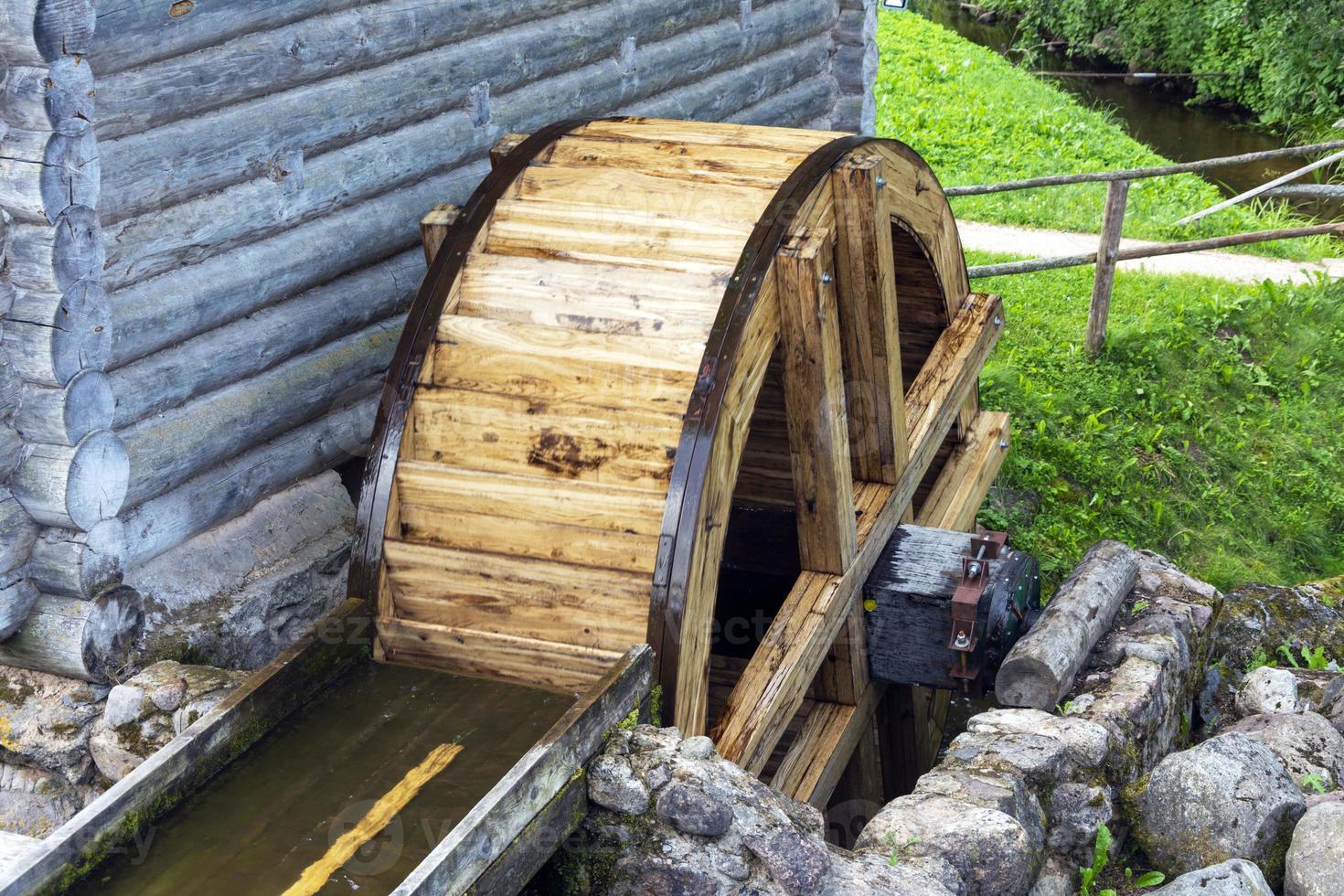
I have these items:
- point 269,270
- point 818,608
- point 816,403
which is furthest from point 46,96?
point 818,608

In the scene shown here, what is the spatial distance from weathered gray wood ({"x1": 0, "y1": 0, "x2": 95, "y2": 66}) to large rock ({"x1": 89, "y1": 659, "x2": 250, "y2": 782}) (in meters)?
1.46

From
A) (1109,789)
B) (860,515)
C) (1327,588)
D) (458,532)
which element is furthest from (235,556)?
(1327,588)

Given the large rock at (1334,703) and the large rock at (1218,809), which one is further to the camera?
the large rock at (1334,703)

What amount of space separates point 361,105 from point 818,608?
1.90 metres

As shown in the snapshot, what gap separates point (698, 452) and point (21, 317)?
5.20 feet

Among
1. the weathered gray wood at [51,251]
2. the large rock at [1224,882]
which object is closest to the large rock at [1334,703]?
the large rock at [1224,882]

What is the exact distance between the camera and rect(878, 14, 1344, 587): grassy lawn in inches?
267

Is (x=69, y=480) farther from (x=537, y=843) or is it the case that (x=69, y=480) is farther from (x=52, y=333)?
(x=537, y=843)

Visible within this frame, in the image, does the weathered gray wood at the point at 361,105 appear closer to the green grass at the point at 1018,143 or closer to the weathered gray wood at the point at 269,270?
the weathered gray wood at the point at 269,270

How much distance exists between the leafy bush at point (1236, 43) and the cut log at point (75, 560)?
14.1 metres

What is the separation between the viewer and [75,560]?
337 cm

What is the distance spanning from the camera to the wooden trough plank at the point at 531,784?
2.41 m

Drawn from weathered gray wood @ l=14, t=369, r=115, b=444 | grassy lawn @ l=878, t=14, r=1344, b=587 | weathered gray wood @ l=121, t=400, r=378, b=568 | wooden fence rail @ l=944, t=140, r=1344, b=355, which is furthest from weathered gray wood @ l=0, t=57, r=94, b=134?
wooden fence rail @ l=944, t=140, r=1344, b=355

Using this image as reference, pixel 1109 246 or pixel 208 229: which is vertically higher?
pixel 208 229
